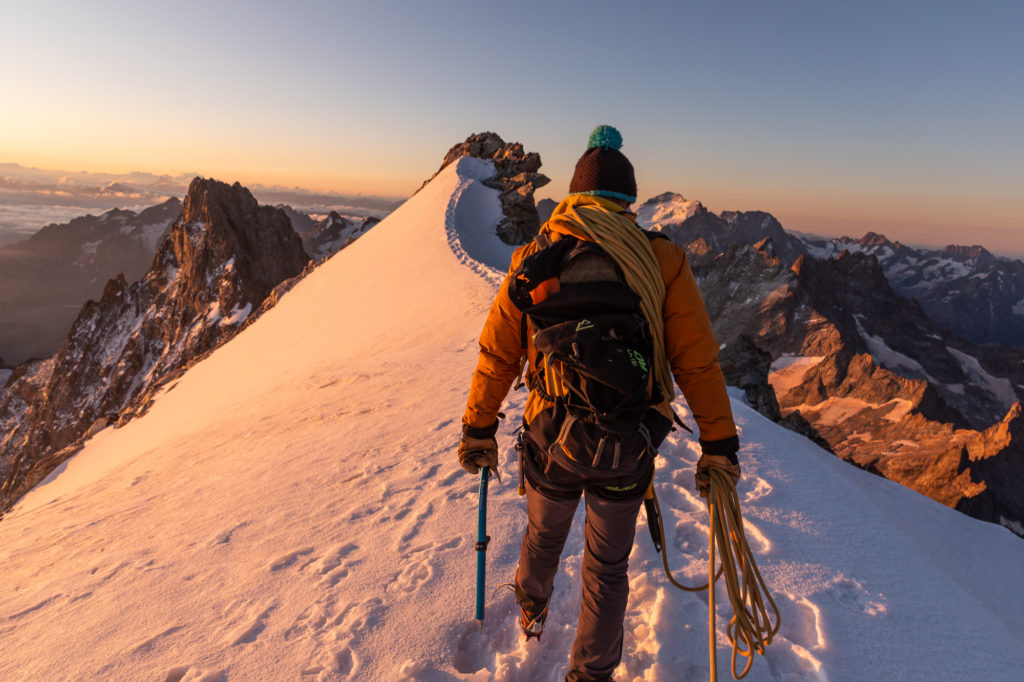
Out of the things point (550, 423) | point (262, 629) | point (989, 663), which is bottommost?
point (262, 629)

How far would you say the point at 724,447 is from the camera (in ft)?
8.20

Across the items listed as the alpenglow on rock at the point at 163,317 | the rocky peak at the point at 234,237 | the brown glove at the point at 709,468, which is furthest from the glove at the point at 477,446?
the rocky peak at the point at 234,237

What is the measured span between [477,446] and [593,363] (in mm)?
1111

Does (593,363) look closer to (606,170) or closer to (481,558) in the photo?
(606,170)

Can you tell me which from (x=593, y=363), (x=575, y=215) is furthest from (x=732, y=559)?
(x=575, y=215)

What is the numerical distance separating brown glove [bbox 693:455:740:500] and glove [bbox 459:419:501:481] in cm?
119

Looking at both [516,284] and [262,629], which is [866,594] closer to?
[516,284]

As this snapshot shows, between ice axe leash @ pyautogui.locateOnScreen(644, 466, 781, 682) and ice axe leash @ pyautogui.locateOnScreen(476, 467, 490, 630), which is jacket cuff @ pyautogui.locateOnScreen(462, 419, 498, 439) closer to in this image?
ice axe leash @ pyautogui.locateOnScreen(476, 467, 490, 630)

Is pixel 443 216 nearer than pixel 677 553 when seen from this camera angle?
No

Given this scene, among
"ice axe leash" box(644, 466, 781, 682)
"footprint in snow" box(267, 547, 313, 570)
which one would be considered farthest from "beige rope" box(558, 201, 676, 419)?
"footprint in snow" box(267, 547, 313, 570)

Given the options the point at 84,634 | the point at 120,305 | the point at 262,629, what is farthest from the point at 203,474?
the point at 120,305

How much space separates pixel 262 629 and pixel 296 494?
2191mm

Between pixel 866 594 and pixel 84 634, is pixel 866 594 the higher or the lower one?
the higher one

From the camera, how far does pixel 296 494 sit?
537 centimetres
